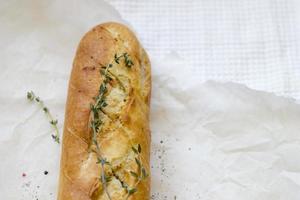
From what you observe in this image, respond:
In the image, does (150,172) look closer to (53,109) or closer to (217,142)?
(217,142)

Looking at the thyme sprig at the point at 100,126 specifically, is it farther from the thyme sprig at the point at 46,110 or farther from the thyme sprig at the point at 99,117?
the thyme sprig at the point at 46,110

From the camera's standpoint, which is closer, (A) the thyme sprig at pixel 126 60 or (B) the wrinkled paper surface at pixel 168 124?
(A) the thyme sprig at pixel 126 60

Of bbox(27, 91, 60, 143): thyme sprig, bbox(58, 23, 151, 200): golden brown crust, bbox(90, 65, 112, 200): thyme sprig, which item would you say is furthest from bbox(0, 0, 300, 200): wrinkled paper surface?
bbox(90, 65, 112, 200): thyme sprig

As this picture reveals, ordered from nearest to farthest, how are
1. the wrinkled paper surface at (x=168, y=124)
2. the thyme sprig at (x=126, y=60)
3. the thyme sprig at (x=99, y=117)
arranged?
1. the thyme sprig at (x=99, y=117)
2. the thyme sprig at (x=126, y=60)
3. the wrinkled paper surface at (x=168, y=124)

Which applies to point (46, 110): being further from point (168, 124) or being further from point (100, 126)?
point (168, 124)

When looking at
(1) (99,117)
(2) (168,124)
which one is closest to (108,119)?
(1) (99,117)

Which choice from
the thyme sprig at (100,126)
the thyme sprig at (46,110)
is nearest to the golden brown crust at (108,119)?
the thyme sprig at (100,126)
